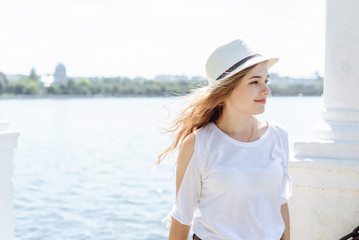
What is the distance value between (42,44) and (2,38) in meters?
7.54

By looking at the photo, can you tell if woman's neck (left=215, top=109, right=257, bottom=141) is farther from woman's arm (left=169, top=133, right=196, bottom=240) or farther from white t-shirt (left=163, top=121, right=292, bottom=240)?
woman's arm (left=169, top=133, right=196, bottom=240)

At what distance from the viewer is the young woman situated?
8.22 ft

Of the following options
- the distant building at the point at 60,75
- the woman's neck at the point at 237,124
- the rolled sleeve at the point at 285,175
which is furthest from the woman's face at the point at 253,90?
the distant building at the point at 60,75

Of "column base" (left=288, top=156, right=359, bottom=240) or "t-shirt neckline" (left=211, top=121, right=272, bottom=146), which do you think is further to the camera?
"column base" (left=288, top=156, right=359, bottom=240)

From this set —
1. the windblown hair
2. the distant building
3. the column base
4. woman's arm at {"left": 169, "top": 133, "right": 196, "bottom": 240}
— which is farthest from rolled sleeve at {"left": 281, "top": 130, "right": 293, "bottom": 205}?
the distant building

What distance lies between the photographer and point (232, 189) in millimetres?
2494

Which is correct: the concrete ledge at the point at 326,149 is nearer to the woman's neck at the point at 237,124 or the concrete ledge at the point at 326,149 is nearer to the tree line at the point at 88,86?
the woman's neck at the point at 237,124

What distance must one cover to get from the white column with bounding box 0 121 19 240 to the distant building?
92137 millimetres

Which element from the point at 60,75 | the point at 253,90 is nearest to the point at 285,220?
the point at 253,90

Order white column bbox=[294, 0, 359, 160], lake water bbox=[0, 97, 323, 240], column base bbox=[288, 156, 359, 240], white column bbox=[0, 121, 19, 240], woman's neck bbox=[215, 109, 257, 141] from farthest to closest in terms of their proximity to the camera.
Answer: lake water bbox=[0, 97, 323, 240], white column bbox=[0, 121, 19, 240], white column bbox=[294, 0, 359, 160], column base bbox=[288, 156, 359, 240], woman's neck bbox=[215, 109, 257, 141]

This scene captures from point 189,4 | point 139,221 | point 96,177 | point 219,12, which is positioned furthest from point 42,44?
point 139,221

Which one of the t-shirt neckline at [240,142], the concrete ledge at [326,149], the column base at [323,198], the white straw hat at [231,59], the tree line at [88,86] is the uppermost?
the white straw hat at [231,59]

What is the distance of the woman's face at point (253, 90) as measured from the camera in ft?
8.30

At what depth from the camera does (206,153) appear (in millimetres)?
2562
